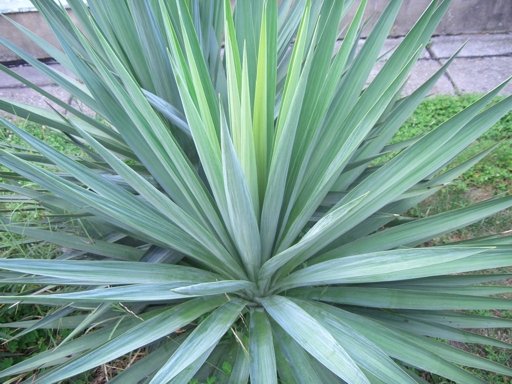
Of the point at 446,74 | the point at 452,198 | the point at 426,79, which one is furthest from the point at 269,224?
the point at 446,74

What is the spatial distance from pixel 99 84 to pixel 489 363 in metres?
1.40

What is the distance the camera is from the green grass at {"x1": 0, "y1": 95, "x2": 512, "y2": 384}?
2.03 metres

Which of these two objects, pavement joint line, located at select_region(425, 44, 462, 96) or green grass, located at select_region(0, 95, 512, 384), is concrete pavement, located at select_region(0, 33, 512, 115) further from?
green grass, located at select_region(0, 95, 512, 384)

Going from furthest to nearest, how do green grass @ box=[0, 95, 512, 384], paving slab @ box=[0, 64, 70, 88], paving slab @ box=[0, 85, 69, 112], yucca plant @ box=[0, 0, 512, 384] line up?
paving slab @ box=[0, 64, 70, 88] → paving slab @ box=[0, 85, 69, 112] → green grass @ box=[0, 95, 512, 384] → yucca plant @ box=[0, 0, 512, 384]

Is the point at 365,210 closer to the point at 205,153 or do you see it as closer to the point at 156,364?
the point at 205,153

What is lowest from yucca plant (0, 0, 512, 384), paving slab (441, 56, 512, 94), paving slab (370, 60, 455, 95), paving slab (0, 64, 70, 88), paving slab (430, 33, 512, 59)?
yucca plant (0, 0, 512, 384)

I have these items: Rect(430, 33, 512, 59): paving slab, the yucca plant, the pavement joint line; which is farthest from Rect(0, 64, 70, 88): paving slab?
Rect(430, 33, 512, 59): paving slab

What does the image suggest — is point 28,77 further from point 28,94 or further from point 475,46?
point 475,46

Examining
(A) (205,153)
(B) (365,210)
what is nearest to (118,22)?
(A) (205,153)

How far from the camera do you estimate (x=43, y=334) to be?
210cm

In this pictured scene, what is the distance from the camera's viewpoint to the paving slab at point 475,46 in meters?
3.80

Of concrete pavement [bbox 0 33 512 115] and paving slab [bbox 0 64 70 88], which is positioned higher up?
concrete pavement [bbox 0 33 512 115]

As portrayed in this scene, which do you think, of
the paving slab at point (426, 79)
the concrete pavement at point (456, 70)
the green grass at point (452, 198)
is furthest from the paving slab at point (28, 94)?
the paving slab at point (426, 79)

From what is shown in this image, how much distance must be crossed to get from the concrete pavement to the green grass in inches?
9.3
